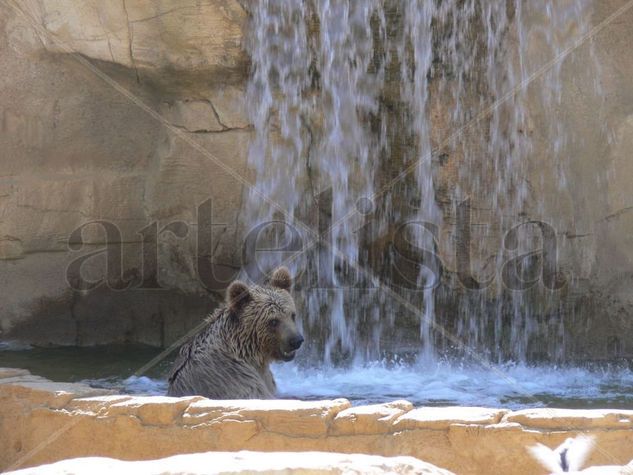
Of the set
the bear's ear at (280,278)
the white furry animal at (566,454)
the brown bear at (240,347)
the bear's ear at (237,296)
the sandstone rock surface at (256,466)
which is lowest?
the white furry animal at (566,454)

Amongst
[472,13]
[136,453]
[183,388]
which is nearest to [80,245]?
[183,388]

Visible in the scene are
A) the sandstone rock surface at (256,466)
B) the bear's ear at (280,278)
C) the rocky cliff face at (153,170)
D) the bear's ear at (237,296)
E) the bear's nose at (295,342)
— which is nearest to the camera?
the sandstone rock surface at (256,466)

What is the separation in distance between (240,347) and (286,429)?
6.72 feet

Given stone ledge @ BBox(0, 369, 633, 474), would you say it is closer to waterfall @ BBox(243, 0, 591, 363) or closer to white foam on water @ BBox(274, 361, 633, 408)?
white foam on water @ BBox(274, 361, 633, 408)

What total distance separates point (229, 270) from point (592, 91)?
3.91m

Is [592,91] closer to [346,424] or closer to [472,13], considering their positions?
[472,13]

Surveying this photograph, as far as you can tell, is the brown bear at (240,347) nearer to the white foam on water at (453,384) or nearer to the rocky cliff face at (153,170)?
the white foam on water at (453,384)

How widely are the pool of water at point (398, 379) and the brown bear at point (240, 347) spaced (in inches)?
37.5

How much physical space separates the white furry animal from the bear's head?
2.66m

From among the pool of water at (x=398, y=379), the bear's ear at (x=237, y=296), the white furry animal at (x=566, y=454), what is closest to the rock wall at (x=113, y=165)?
the pool of water at (x=398, y=379)

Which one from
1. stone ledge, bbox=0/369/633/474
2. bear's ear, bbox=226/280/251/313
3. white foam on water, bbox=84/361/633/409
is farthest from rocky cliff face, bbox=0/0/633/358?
stone ledge, bbox=0/369/633/474

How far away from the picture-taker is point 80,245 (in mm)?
9227

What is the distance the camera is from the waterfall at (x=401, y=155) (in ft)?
29.0

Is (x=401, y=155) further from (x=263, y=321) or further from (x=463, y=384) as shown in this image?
(x=263, y=321)
